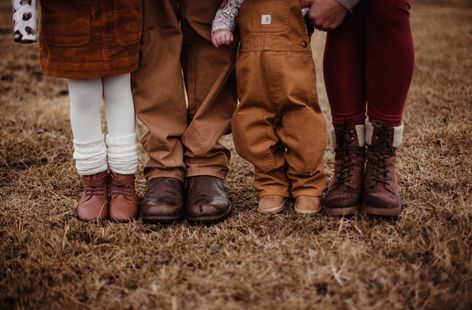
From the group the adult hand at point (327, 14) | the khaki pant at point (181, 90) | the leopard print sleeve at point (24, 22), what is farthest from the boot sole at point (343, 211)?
the leopard print sleeve at point (24, 22)

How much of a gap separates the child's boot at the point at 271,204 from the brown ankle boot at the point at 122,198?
51 centimetres

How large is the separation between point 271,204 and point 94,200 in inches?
28.1

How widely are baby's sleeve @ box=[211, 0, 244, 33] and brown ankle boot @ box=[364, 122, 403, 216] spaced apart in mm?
646

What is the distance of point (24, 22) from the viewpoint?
1528 millimetres

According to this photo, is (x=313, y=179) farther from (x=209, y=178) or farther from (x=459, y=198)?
(x=459, y=198)

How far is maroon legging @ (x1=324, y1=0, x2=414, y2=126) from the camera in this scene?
5.19 ft

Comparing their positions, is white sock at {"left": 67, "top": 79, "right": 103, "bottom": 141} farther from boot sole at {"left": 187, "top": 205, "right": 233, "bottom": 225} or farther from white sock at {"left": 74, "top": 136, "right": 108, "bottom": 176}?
boot sole at {"left": 187, "top": 205, "right": 233, "bottom": 225}

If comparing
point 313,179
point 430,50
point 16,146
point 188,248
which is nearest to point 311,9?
point 313,179

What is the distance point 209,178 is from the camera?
1.92 m

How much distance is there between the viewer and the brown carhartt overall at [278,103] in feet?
5.47

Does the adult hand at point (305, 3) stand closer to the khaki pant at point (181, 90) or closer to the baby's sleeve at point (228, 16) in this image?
the baby's sleeve at point (228, 16)

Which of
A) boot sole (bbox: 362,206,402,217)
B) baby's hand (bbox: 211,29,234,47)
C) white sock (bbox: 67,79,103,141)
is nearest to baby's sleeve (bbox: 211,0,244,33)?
baby's hand (bbox: 211,29,234,47)

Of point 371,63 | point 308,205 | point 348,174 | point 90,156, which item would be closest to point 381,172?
Answer: point 348,174

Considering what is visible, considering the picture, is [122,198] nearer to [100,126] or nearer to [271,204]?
[100,126]
